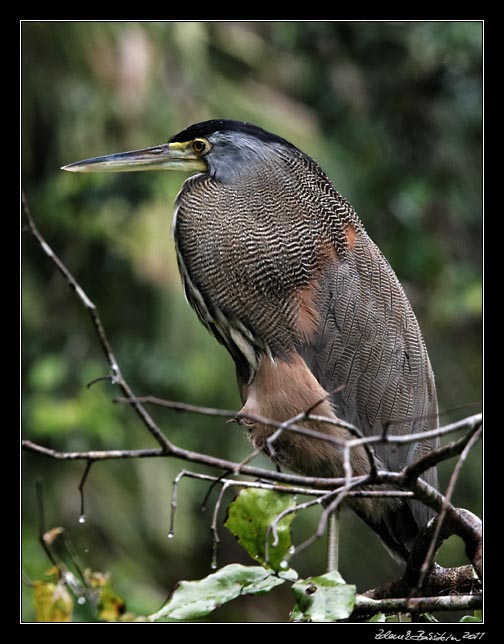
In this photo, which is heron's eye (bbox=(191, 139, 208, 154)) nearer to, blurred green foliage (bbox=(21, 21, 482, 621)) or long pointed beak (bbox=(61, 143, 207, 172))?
long pointed beak (bbox=(61, 143, 207, 172))

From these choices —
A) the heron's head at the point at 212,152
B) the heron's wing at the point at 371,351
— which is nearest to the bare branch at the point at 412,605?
the heron's wing at the point at 371,351

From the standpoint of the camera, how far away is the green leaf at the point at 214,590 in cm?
149

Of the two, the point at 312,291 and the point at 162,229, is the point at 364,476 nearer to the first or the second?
Answer: the point at 312,291

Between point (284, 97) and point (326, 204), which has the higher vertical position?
point (284, 97)

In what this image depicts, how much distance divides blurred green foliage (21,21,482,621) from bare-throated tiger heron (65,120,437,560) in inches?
61.8

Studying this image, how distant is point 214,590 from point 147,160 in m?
1.38

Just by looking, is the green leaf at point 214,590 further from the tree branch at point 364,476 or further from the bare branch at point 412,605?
the bare branch at point 412,605

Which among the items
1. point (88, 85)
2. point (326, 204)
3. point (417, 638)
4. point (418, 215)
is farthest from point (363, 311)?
point (418, 215)

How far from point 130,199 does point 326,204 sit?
1825 mm

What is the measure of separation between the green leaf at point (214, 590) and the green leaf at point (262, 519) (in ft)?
0.10

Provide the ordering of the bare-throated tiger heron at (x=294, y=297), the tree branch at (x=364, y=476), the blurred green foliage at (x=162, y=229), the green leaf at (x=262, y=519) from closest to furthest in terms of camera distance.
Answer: the tree branch at (x=364, y=476)
the green leaf at (x=262, y=519)
the bare-throated tiger heron at (x=294, y=297)
the blurred green foliage at (x=162, y=229)

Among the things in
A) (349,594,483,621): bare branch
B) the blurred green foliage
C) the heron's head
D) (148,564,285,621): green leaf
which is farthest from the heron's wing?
the blurred green foliage

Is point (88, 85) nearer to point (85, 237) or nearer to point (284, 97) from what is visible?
point (85, 237)

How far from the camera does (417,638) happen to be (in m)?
1.76
